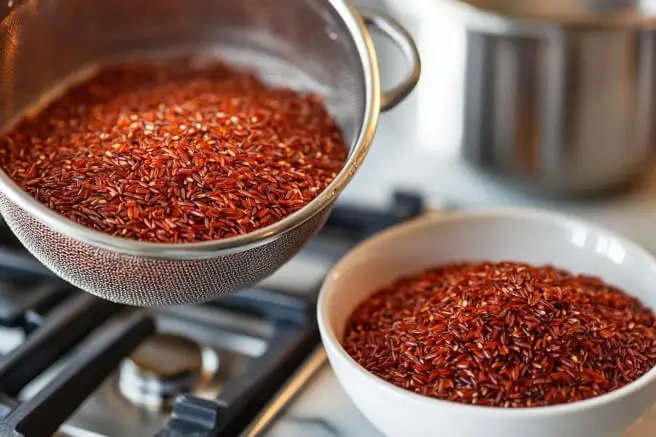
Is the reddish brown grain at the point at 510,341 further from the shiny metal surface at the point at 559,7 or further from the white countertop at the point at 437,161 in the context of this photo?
the shiny metal surface at the point at 559,7

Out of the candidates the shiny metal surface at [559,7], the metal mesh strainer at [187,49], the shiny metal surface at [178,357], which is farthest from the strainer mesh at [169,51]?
the shiny metal surface at [559,7]

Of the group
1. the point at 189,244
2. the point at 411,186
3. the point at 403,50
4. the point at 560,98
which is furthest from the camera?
the point at 411,186

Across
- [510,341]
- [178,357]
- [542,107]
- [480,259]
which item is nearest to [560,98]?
[542,107]

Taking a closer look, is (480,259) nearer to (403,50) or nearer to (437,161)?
(403,50)

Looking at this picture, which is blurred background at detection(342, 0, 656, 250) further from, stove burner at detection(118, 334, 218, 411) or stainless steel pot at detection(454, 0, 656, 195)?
stove burner at detection(118, 334, 218, 411)

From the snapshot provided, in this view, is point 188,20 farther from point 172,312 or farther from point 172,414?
point 172,414

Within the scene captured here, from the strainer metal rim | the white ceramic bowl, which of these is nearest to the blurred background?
the white ceramic bowl
